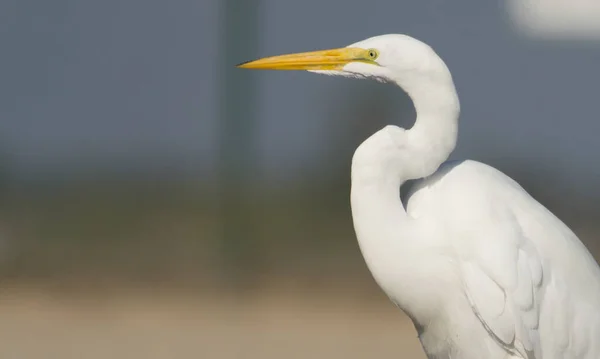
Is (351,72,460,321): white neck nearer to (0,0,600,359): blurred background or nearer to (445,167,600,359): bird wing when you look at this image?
(445,167,600,359): bird wing

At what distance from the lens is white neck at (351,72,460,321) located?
6.57 ft

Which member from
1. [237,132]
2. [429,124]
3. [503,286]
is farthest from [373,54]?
[237,132]

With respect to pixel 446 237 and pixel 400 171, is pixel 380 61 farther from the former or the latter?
pixel 446 237

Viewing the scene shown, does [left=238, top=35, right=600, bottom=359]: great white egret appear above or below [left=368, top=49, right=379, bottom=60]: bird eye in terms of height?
below

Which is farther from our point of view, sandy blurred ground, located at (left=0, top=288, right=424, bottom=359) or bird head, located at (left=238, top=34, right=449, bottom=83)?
sandy blurred ground, located at (left=0, top=288, right=424, bottom=359)

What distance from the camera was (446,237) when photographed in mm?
2012

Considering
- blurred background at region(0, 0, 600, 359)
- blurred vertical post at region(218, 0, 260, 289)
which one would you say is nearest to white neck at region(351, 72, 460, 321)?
blurred background at region(0, 0, 600, 359)

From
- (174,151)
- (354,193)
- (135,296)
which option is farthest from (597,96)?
(354,193)

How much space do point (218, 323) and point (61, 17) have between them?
1349mm

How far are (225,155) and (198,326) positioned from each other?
672mm

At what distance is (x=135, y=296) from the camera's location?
184 inches

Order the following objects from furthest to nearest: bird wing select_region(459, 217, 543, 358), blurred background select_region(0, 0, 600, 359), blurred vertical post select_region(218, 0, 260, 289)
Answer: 1. blurred vertical post select_region(218, 0, 260, 289)
2. blurred background select_region(0, 0, 600, 359)
3. bird wing select_region(459, 217, 543, 358)

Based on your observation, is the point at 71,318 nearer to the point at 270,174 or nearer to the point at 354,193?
the point at 270,174

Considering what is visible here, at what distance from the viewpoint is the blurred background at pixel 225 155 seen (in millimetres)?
4352
